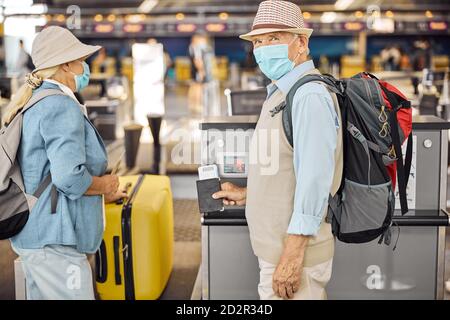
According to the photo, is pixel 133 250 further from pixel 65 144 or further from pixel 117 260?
pixel 65 144

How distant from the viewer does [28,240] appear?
274cm

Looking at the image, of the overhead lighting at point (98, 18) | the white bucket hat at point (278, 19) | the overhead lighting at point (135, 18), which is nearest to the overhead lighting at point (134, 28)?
the overhead lighting at point (135, 18)

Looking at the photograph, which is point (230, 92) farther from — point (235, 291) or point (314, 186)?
point (314, 186)

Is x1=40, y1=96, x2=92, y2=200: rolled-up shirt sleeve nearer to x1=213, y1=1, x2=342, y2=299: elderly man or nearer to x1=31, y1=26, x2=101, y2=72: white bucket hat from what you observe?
x1=31, y1=26, x2=101, y2=72: white bucket hat

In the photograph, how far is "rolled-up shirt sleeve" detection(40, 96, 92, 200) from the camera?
261 centimetres

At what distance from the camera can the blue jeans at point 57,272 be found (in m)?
2.73

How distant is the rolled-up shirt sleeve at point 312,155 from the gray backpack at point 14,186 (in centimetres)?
102

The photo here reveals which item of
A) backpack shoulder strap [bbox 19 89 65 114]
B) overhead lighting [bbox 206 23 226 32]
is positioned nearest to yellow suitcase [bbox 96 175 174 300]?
backpack shoulder strap [bbox 19 89 65 114]

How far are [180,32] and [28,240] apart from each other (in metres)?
21.0

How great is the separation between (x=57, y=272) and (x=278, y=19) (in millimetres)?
1345

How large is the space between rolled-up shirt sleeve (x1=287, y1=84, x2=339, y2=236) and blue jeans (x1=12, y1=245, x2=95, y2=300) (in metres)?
0.98

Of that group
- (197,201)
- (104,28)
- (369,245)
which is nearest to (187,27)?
(104,28)

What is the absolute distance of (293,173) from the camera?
2365mm

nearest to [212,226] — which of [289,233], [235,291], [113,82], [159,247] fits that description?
[235,291]
